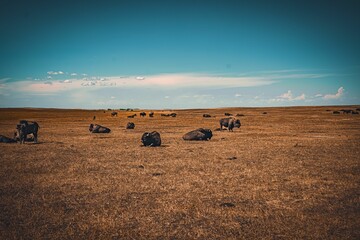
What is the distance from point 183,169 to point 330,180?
693 centimetres

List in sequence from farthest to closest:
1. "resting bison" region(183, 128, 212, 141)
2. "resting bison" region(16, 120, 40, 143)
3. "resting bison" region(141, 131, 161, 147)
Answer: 1. "resting bison" region(183, 128, 212, 141)
2. "resting bison" region(16, 120, 40, 143)
3. "resting bison" region(141, 131, 161, 147)

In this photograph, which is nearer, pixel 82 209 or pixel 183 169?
pixel 82 209

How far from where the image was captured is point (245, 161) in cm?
1753

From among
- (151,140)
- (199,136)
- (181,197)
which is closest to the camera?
(181,197)

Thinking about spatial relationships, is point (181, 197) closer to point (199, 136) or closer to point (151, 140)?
point (151, 140)

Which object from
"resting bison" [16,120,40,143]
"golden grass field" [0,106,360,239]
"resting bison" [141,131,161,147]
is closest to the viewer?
"golden grass field" [0,106,360,239]

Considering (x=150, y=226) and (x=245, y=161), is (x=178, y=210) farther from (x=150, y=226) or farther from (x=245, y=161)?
(x=245, y=161)

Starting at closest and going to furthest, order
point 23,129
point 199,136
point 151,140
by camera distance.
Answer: point 151,140 < point 23,129 < point 199,136

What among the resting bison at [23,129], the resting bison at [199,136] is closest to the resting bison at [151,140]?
the resting bison at [199,136]

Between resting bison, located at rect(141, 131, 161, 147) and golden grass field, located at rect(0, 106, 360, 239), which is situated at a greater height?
resting bison, located at rect(141, 131, 161, 147)

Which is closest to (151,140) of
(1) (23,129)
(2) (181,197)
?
(1) (23,129)

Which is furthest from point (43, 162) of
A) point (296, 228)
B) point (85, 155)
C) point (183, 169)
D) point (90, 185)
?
point (296, 228)

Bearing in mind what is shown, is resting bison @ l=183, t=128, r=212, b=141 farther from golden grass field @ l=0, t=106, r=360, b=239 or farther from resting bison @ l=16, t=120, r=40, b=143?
resting bison @ l=16, t=120, r=40, b=143

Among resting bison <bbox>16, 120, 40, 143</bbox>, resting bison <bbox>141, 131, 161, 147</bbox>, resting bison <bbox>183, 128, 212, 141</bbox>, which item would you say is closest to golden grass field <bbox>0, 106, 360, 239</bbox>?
resting bison <bbox>141, 131, 161, 147</bbox>
